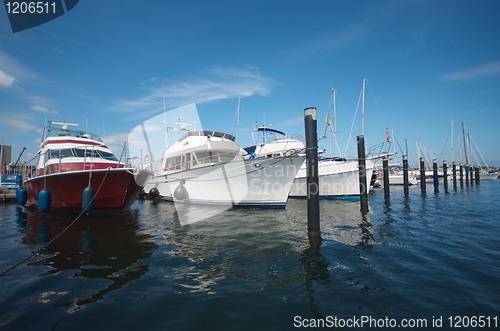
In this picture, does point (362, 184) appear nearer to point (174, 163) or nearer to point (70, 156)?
point (174, 163)

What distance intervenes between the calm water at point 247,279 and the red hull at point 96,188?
90.6 inches

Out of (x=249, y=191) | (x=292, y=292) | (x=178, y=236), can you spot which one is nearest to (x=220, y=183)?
(x=249, y=191)

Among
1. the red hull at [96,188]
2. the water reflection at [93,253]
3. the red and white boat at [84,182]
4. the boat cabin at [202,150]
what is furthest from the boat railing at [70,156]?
the boat cabin at [202,150]

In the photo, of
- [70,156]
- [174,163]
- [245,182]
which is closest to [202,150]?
[174,163]

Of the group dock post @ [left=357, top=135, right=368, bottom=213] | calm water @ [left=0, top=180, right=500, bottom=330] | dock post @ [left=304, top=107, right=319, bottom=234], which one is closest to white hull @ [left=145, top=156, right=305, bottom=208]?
dock post @ [left=357, top=135, right=368, bottom=213]

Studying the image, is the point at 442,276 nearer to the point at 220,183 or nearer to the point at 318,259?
the point at 318,259

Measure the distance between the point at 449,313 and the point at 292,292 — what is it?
2148 millimetres

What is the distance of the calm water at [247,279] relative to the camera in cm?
348

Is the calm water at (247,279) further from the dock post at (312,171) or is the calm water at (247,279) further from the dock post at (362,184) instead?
the dock post at (362,184)

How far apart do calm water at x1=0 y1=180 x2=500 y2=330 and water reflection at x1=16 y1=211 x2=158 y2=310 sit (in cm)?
3

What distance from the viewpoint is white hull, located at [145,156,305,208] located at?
42.7 feet

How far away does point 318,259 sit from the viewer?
574 centimetres

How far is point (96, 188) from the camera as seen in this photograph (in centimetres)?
1038

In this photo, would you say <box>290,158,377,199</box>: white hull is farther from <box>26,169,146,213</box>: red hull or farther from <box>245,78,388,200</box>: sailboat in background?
<box>26,169,146,213</box>: red hull
